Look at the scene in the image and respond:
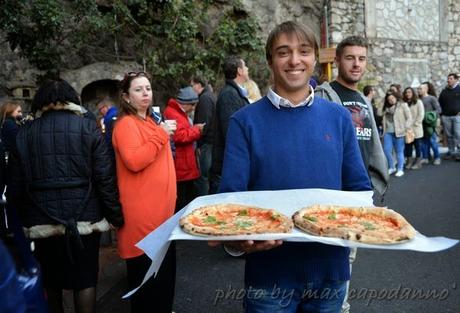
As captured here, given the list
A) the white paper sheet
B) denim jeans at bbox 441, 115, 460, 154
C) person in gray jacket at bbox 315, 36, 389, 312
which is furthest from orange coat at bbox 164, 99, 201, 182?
denim jeans at bbox 441, 115, 460, 154

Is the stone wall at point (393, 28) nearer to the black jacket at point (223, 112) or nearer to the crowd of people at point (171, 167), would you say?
the black jacket at point (223, 112)

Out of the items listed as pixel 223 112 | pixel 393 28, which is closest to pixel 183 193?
pixel 223 112

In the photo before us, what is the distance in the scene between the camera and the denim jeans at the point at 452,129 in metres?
10.4

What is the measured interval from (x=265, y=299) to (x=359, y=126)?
1.69 m

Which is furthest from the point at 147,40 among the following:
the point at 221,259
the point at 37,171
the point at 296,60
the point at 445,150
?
the point at 445,150

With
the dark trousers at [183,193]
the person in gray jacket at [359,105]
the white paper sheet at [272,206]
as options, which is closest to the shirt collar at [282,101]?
the white paper sheet at [272,206]

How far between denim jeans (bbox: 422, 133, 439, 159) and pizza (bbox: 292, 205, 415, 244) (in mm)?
9439

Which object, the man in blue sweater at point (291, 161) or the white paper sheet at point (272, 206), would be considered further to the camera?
the man in blue sweater at point (291, 161)

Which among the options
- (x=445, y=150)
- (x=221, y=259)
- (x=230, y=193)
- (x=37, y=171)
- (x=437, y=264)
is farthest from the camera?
(x=445, y=150)

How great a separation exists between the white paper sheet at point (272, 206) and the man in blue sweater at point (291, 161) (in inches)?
1.8

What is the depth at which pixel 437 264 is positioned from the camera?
13.5ft

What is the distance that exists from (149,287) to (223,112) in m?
2.01

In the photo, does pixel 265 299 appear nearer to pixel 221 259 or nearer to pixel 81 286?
pixel 81 286

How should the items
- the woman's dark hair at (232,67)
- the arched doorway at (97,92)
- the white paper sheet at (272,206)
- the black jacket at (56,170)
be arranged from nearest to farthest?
the white paper sheet at (272,206) < the black jacket at (56,170) < the woman's dark hair at (232,67) < the arched doorway at (97,92)
